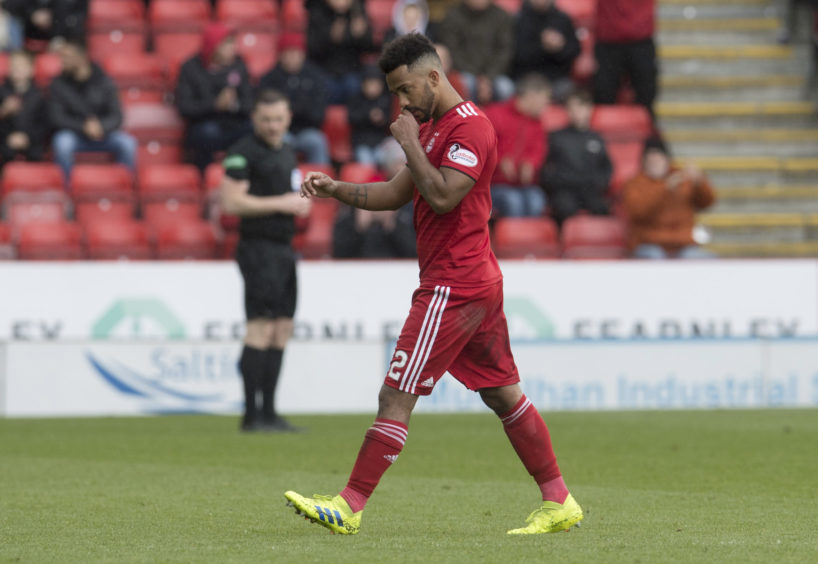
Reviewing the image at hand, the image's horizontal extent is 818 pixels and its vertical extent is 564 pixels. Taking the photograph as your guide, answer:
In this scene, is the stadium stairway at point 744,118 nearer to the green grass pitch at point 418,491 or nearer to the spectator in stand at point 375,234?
the spectator in stand at point 375,234

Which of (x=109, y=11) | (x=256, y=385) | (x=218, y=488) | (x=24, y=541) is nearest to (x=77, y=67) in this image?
(x=109, y=11)

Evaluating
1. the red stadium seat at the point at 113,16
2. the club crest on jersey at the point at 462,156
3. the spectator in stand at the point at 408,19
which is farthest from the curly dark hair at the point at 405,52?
the red stadium seat at the point at 113,16

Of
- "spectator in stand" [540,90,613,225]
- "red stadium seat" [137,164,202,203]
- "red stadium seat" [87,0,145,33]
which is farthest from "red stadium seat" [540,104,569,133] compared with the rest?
"red stadium seat" [87,0,145,33]

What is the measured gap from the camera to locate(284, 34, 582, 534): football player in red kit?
5488 millimetres

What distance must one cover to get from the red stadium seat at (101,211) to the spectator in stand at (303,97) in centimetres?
177

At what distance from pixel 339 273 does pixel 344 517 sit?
7.77 m

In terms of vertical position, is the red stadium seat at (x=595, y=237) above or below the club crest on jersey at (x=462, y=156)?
below

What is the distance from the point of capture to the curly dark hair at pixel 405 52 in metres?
5.51

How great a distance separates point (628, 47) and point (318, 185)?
35.7 ft

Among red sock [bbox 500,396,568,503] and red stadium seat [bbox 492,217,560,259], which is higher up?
red sock [bbox 500,396,568,503]

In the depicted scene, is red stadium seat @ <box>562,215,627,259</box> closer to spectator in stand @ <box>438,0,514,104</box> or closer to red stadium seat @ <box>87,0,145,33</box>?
spectator in stand @ <box>438,0,514,104</box>

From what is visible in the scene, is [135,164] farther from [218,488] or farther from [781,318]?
[218,488]

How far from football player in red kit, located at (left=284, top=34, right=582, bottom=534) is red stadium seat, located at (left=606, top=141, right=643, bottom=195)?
32.5ft

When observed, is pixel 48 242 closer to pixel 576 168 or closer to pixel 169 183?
pixel 169 183
